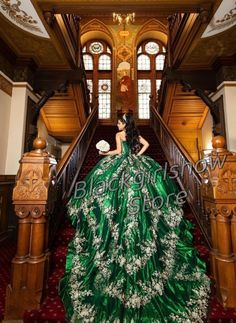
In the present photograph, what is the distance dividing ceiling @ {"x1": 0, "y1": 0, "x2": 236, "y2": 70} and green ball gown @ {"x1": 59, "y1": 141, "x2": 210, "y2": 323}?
2.51 metres

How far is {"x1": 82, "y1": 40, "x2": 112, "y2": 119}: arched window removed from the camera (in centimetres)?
941

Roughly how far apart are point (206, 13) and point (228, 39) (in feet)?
3.22

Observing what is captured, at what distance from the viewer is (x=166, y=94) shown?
5762mm

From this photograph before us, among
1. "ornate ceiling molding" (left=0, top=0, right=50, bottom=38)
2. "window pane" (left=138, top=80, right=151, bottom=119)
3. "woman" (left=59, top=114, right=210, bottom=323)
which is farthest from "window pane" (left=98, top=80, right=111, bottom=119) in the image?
"woman" (left=59, top=114, right=210, bottom=323)

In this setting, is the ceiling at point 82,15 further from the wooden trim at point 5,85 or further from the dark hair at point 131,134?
the dark hair at point 131,134

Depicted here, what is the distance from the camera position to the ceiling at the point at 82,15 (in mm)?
3068

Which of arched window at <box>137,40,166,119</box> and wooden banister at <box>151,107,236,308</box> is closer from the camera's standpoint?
wooden banister at <box>151,107,236,308</box>

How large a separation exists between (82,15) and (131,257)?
11.9 feet

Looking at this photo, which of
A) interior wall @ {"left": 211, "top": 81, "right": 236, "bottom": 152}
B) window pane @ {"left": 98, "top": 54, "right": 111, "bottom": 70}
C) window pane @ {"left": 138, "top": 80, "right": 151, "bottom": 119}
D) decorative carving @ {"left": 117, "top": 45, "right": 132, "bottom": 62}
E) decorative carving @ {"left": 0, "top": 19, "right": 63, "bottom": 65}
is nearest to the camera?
decorative carving @ {"left": 0, "top": 19, "right": 63, "bottom": 65}

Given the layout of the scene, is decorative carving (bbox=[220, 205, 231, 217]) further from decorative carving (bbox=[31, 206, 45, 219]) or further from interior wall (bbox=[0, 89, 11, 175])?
interior wall (bbox=[0, 89, 11, 175])

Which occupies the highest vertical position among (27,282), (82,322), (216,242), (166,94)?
(166,94)

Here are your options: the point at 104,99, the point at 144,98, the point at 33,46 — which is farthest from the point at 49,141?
the point at 144,98

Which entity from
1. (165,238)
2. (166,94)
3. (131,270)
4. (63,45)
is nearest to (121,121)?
(165,238)

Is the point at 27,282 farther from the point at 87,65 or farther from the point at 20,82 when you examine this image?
the point at 87,65
